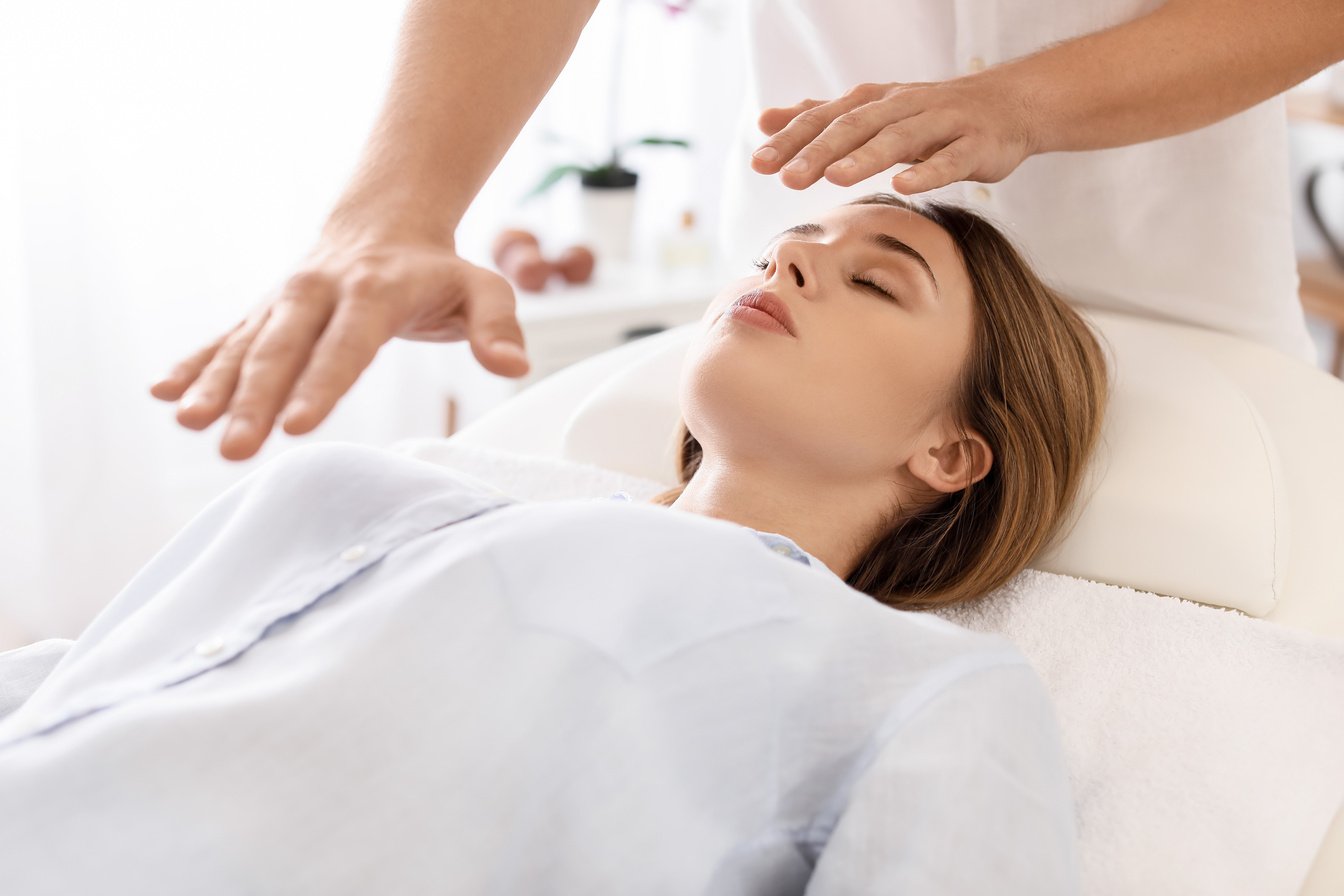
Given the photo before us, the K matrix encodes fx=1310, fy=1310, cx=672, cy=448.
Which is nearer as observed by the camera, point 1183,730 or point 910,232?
point 1183,730

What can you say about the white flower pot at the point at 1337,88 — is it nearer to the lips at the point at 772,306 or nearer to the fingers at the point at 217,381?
the lips at the point at 772,306

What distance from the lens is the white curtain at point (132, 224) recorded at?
2.22m

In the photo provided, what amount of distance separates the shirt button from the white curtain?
1.48 m

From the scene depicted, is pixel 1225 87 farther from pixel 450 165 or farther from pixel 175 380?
pixel 175 380

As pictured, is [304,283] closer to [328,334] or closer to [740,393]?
[328,334]

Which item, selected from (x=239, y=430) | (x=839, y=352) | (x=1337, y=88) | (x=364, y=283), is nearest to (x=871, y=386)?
(x=839, y=352)

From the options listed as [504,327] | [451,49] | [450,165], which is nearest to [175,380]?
[504,327]

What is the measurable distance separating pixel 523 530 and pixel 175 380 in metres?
0.27

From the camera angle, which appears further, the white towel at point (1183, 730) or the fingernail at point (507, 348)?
the white towel at point (1183, 730)

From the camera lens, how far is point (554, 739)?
0.88 meters

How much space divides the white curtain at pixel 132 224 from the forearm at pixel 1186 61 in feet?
4.18

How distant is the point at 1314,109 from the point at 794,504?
2.13 m

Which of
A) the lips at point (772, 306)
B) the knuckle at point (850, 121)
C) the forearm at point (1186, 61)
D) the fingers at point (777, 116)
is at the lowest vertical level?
the lips at point (772, 306)

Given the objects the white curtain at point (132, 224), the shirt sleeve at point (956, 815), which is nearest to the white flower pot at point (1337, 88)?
the white curtain at point (132, 224)
